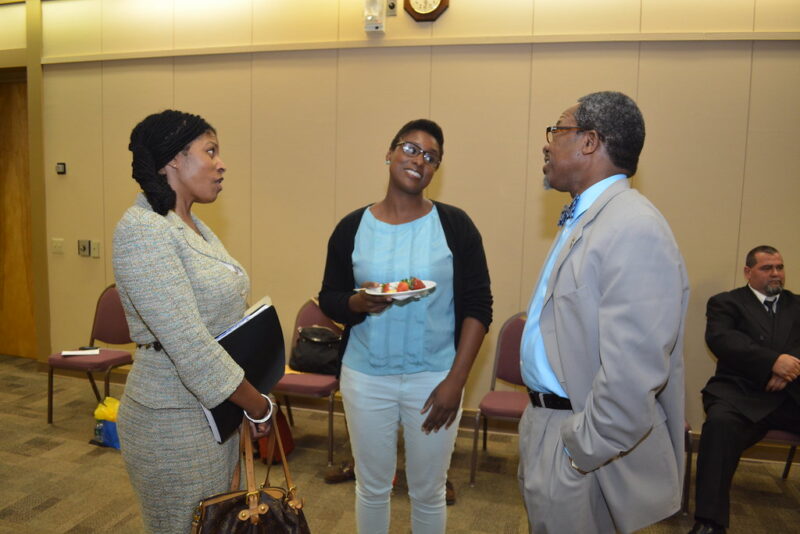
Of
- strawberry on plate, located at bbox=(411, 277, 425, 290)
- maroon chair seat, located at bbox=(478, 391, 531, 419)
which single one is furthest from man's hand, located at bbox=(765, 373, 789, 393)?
strawberry on plate, located at bbox=(411, 277, 425, 290)

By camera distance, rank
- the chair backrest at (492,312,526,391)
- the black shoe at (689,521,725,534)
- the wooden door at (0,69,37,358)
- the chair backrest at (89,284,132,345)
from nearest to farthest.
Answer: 1. the black shoe at (689,521,725,534)
2. the chair backrest at (492,312,526,391)
3. the chair backrest at (89,284,132,345)
4. the wooden door at (0,69,37,358)

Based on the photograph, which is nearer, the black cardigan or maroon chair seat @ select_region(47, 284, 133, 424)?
the black cardigan

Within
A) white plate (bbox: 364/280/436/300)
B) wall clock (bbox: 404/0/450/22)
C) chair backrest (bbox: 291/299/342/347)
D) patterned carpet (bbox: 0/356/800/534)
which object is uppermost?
wall clock (bbox: 404/0/450/22)

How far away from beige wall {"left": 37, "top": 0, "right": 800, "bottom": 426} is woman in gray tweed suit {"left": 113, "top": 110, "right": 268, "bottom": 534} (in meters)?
2.99

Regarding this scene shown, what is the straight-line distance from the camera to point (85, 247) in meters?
5.52

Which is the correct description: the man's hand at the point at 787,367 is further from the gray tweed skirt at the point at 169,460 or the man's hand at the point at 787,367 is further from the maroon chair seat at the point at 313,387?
the gray tweed skirt at the point at 169,460

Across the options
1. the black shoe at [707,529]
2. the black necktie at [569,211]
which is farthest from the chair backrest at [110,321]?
the black shoe at [707,529]

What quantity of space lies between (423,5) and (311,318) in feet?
8.31

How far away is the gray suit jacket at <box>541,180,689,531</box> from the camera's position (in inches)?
54.9

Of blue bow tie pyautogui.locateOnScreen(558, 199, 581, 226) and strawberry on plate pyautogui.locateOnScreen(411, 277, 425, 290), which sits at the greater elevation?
blue bow tie pyautogui.locateOnScreen(558, 199, 581, 226)

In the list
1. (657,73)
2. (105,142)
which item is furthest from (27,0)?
(657,73)

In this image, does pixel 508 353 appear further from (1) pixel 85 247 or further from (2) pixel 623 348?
(1) pixel 85 247

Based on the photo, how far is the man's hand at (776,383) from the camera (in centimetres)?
330

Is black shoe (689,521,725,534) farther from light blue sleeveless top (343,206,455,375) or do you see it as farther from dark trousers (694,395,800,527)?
light blue sleeveless top (343,206,455,375)
